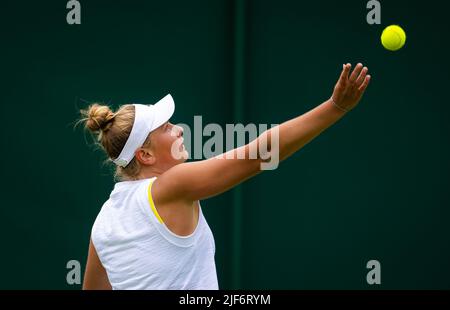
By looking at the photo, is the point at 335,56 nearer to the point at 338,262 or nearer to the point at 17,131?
the point at 338,262

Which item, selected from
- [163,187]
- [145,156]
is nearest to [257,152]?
[163,187]

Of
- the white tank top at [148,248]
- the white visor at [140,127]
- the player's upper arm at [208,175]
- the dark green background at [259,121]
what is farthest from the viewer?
the dark green background at [259,121]

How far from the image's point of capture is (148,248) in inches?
124

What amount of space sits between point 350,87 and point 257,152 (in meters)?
0.41

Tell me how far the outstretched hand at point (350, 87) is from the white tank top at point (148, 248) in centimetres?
76

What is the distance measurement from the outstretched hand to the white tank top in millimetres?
758

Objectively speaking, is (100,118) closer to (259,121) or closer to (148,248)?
(148,248)

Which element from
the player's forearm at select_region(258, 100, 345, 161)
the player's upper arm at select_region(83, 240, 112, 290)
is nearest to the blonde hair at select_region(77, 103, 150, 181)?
the player's upper arm at select_region(83, 240, 112, 290)

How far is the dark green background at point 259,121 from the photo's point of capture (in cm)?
489

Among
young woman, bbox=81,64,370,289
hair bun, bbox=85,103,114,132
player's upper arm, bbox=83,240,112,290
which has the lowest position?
player's upper arm, bbox=83,240,112,290

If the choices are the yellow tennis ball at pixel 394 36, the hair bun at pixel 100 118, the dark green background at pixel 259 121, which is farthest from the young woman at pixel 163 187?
the dark green background at pixel 259 121

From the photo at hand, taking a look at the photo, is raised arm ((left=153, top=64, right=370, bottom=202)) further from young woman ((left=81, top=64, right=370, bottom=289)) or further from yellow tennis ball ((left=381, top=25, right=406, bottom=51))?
yellow tennis ball ((left=381, top=25, right=406, bottom=51))

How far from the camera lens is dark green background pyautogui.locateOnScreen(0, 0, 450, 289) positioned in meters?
4.89

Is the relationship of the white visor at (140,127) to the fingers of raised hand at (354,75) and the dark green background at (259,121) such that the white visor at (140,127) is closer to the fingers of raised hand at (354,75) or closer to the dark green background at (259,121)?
the fingers of raised hand at (354,75)
